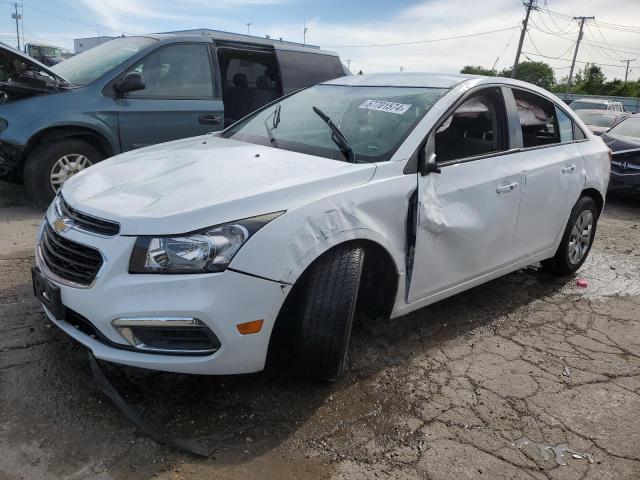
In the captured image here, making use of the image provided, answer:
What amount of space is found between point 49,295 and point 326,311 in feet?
4.28

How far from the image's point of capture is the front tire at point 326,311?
8.48ft

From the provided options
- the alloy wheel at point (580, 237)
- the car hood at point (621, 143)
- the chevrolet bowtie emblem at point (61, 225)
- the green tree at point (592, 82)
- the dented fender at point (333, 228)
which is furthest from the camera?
the green tree at point (592, 82)

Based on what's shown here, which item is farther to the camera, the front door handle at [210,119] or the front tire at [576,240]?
the front door handle at [210,119]

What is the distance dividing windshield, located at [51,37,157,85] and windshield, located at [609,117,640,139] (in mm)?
7880

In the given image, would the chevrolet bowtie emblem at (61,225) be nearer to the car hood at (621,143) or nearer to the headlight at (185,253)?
the headlight at (185,253)

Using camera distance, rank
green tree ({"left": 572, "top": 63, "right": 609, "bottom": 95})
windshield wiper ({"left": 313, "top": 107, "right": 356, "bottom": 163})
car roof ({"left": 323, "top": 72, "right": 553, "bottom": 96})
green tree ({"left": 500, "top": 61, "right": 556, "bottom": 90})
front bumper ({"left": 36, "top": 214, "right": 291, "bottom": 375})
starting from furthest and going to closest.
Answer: green tree ({"left": 500, "top": 61, "right": 556, "bottom": 90}) → green tree ({"left": 572, "top": 63, "right": 609, "bottom": 95}) → car roof ({"left": 323, "top": 72, "right": 553, "bottom": 96}) → windshield wiper ({"left": 313, "top": 107, "right": 356, "bottom": 163}) → front bumper ({"left": 36, "top": 214, "right": 291, "bottom": 375})

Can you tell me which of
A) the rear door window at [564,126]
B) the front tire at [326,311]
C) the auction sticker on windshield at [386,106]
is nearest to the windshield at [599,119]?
the rear door window at [564,126]

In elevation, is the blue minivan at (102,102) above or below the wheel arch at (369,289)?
above

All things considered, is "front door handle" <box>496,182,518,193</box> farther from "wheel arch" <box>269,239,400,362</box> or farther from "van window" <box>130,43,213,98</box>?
"van window" <box>130,43,213,98</box>

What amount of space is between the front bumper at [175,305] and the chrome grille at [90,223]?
0.13ft

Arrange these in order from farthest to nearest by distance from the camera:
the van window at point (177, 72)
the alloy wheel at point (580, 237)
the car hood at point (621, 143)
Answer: the car hood at point (621, 143)
the van window at point (177, 72)
the alloy wheel at point (580, 237)

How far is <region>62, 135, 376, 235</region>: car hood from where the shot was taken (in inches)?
93.8

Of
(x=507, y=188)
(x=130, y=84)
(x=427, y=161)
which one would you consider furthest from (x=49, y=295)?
(x=130, y=84)

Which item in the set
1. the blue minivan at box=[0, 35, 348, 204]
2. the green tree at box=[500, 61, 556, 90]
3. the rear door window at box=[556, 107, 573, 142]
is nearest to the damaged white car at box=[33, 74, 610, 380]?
the rear door window at box=[556, 107, 573, 142]
